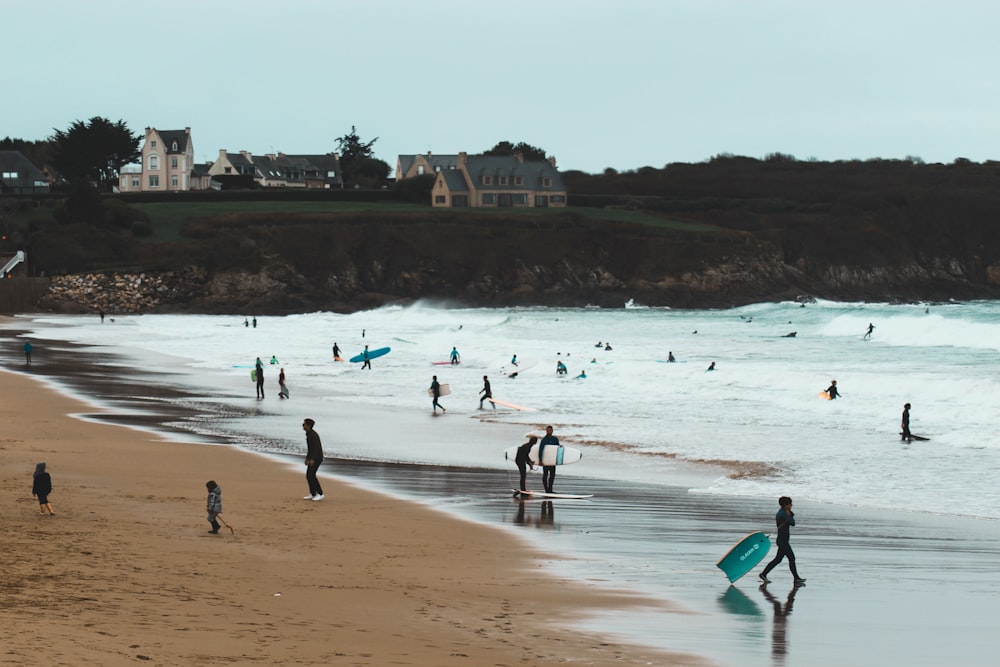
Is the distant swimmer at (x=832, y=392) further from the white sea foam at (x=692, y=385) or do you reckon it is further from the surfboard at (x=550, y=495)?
the surfboard at (x=550, y=495)

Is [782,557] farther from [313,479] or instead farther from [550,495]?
[313,479]

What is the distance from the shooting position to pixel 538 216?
132 metres

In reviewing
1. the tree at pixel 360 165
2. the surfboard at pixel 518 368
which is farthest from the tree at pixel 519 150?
the surfboard at pixel 518 368

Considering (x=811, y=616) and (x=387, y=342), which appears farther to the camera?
(x=387, y=342)

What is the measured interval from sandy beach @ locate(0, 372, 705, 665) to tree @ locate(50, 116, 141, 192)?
412 ft

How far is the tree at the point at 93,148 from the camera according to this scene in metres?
138

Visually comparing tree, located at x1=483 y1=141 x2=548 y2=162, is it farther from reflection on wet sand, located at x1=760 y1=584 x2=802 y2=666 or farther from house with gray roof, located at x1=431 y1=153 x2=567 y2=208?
reflection on wet sand, located at x1=760 y1=584 x2=802 y2=666

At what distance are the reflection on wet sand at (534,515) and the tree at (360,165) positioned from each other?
14793cm

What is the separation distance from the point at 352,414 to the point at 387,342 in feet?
107

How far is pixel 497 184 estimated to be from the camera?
142 meters

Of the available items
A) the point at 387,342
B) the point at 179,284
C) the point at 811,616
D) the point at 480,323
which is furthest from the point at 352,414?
the point at 179,284

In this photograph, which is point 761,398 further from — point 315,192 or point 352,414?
point 315,192

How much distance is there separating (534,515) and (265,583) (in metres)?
6.53

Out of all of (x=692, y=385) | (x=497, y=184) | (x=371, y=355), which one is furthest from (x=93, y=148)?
(x=692, y=385)
